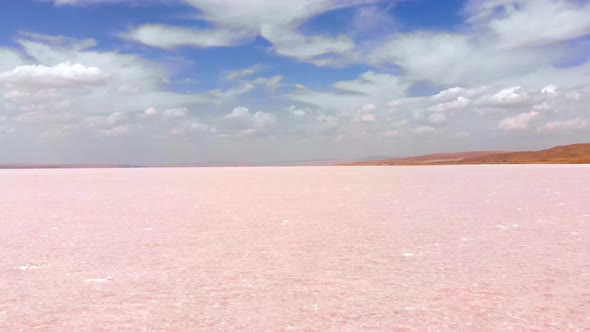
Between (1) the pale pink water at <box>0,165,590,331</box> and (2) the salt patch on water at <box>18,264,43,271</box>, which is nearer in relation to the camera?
(1) the pale pink water at <box>0,165,590,331</box>

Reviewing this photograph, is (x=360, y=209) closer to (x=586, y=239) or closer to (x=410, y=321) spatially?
(x=586, y=239)

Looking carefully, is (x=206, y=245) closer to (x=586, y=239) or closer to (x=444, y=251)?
(x=444, y=251)

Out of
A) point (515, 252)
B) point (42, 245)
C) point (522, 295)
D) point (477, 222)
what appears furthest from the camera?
point (477, 222)

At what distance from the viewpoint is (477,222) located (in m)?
10.4

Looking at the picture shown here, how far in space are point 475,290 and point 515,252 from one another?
2416mm

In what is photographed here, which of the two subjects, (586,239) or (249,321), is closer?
(249,321)

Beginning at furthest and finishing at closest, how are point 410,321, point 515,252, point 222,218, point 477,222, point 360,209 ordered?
point 360,209 → point 222,218 → point 477,222 → point 515,252 → point 410,321

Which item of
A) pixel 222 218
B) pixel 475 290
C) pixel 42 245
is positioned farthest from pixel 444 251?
pixel 42 245

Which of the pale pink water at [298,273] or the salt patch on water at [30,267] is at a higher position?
the salt patch on water at [30,267]

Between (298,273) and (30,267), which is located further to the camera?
(30,267)

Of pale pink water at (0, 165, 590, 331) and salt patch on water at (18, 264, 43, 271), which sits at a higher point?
salt patch on water at (18, 264, 43, 271)

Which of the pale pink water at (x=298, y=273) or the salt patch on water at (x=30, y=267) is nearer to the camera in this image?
the pale pink water at (x=298, y=273)

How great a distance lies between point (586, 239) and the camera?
26.6 feet

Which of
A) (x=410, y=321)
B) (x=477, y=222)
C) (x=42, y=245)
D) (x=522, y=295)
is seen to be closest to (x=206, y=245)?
(x=42, y=245)
